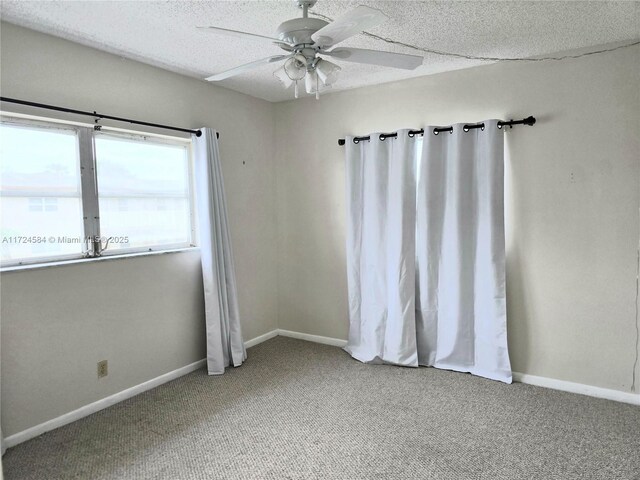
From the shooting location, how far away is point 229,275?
11.8ft

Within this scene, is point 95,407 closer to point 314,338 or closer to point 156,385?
point 156,385

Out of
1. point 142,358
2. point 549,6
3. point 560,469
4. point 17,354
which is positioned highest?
point 549,6

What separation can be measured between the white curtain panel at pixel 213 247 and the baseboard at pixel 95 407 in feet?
0.78

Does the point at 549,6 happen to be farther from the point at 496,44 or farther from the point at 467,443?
the point at 467,443

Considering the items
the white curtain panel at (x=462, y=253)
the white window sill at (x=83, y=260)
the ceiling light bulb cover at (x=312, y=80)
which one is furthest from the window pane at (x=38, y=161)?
the white curtain panel at (x=462, y=253)

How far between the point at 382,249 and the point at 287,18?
2.01m

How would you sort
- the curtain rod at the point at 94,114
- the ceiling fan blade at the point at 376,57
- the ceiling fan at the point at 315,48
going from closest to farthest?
the ceiling fan at the point at 315,48 < the ceiling fan blade at the point at 376,57 < the curtain rod at the point at 94,114

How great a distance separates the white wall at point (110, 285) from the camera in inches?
96.8

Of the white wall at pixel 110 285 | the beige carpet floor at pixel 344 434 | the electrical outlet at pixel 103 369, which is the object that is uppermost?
the white wall at pixel 110 285

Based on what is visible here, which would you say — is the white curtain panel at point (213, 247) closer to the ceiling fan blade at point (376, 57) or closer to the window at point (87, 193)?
the window at point (87, 193)

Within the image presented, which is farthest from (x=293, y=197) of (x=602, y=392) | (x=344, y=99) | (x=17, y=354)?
(x=602, y=392)

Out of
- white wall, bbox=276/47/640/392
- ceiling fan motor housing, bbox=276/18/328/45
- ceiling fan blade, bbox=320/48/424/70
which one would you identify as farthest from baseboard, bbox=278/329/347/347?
ceiling fan motor housing, bbox=276/18/328/45

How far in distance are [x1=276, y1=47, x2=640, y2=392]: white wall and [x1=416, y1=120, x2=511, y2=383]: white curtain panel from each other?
145mm

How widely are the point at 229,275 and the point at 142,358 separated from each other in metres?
0.92
